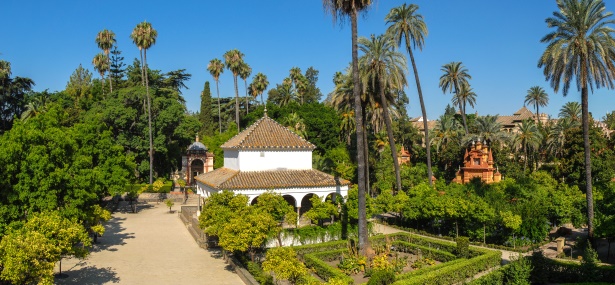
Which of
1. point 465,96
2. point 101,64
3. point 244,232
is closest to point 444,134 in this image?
point 465,96

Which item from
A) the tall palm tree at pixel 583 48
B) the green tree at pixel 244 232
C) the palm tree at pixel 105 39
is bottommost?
the green tree at pixel 244 232

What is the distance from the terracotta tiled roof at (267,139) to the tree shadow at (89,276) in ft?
37.7

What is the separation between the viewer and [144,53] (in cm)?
5509

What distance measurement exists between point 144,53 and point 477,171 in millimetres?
41628

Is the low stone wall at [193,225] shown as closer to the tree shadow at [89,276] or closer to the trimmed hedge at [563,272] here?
the tree shadow at [89,276]

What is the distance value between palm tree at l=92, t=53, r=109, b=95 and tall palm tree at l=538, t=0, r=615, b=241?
6904 cm

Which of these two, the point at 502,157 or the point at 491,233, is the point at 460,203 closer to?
the point at 491,233

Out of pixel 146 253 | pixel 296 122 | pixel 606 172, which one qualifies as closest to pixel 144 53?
pixel 296 122

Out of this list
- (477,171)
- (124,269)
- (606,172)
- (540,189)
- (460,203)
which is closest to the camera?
(124,269)

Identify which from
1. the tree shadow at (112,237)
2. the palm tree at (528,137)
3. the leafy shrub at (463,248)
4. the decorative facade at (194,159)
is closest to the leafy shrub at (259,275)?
the leafy shrub at (463,248)

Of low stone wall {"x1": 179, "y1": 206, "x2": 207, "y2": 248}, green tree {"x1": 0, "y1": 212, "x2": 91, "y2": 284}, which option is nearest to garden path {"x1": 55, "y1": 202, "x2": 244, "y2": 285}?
low stone wall {"x1": 179, "y1": 206, "x2": 207, "y2": 248}

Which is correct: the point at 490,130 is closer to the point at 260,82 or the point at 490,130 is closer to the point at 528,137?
the point at 528,137

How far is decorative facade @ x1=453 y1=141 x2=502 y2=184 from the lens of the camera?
4866 cm

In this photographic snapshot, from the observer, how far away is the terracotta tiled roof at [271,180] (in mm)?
27812
